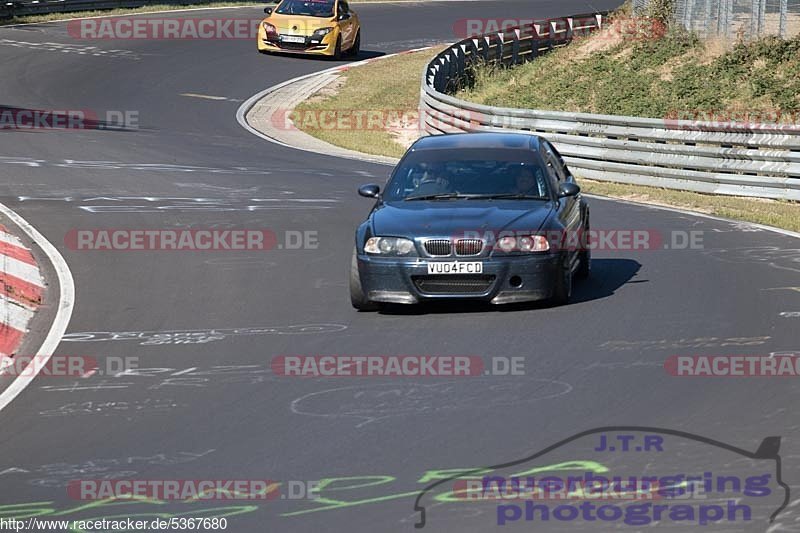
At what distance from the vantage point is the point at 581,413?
8.66 metres

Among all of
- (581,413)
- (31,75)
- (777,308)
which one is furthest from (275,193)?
(31,75)

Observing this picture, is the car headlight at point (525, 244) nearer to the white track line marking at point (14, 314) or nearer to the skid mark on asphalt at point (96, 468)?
the white track line marking at point (14, 314)

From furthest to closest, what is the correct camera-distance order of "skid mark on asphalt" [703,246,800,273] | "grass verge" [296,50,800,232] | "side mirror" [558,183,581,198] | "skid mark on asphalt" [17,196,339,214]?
"grass verge" [296,50,800,232], "skid mark on asphalt" [17,196,339,214], "skid mark on asphalt" [703,246,800,273], "side mirror" [558,183,581,198]

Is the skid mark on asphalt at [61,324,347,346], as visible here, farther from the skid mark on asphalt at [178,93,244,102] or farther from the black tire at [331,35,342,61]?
the black tire at [331,35,342,61]

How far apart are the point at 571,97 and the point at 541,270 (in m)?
22.3

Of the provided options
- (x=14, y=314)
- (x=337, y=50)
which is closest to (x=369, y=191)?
(x=14, y=314)

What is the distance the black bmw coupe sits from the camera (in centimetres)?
1181

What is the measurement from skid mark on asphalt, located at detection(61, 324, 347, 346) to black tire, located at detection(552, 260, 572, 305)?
1847 millimetres

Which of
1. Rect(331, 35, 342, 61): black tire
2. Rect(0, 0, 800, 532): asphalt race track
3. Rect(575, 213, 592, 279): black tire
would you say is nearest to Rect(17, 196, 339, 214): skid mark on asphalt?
Rect(0, 0, 800, 532): asphalt race track

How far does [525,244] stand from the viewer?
11.9 metres

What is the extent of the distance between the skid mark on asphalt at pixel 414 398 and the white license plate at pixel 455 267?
221 cm

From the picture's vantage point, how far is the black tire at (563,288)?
12.0 metres

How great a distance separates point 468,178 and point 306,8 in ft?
93.3

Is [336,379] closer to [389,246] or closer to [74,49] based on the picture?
[389,246]
